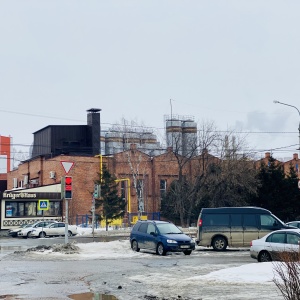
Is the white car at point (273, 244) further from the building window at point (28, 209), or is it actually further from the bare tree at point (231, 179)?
the building window at point (28, 209)

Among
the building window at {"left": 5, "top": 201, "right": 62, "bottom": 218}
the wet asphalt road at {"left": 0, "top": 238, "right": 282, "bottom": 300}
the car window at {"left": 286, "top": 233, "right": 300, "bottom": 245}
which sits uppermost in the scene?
the building window at {"left": 5, "top": 201, "right": 62, "bottom": 218}

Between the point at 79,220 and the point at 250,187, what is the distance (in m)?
21.5

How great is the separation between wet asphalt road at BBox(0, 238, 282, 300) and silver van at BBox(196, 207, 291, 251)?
12.7 ft

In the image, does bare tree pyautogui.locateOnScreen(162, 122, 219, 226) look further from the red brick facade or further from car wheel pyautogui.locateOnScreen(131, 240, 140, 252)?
car wheel pyautogui.locateOnScreen(131, 240, 140, 252)

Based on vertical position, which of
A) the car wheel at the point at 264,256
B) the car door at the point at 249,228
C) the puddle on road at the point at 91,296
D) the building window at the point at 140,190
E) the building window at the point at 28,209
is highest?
the building window at the point at 140,190

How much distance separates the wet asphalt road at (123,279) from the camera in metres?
15.7

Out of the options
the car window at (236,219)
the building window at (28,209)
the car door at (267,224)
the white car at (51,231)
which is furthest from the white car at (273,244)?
the building window at (28,209)

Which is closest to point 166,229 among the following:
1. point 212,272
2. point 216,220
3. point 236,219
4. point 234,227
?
point 216,220

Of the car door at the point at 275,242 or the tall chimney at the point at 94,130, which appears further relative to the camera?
the tall chimney at the point at 94,130

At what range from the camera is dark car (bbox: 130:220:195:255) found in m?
29.6

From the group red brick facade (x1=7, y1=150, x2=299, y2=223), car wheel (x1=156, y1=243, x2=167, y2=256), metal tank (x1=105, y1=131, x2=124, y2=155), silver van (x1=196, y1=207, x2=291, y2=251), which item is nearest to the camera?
car wheel (x1=156, y1=243, x2=167, y2=256)

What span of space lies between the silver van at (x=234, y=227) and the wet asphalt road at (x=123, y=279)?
387 cm

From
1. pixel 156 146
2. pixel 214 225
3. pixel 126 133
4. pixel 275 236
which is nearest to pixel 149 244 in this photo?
pixel 214 225

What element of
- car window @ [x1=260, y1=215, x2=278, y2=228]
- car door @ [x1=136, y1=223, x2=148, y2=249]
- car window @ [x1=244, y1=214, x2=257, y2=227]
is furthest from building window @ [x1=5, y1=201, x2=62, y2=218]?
car window @ [x1=260, y1=215, x2=278, y2=228]
